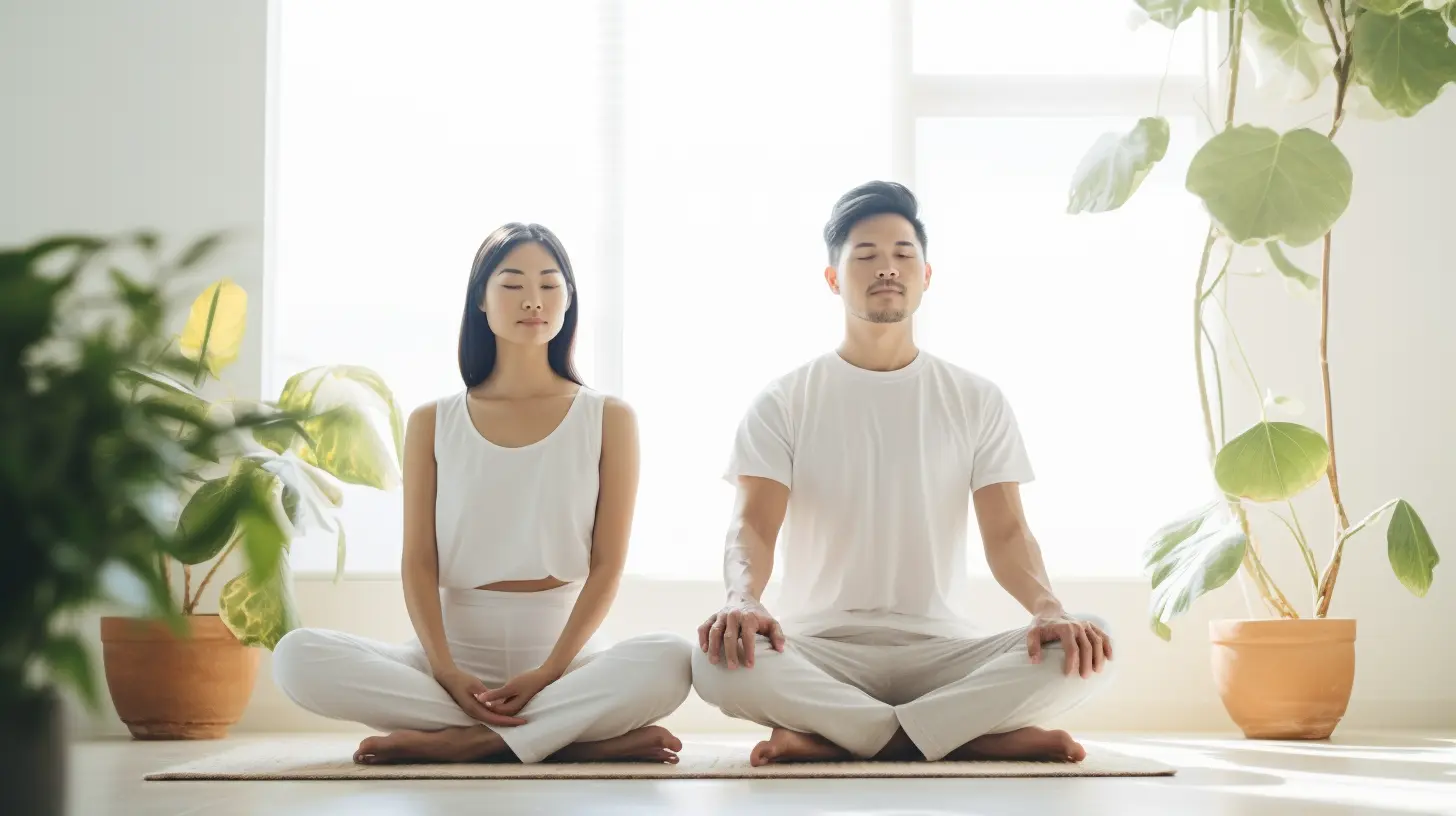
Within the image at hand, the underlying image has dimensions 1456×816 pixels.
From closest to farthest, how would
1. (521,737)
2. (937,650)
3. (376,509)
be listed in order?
(521,737) < (937,650) < (376,509)

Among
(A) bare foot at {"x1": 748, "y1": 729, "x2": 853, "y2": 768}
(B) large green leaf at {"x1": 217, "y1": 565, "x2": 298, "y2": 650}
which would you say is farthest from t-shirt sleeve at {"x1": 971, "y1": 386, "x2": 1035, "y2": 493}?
(B) large green leaf at {"x1": 217, "y1": 565, "x2": 298, "y2": 650}

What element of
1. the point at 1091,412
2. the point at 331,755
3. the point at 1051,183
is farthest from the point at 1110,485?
the point at 331,755

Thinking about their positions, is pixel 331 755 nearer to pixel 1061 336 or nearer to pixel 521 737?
pixel 521 737

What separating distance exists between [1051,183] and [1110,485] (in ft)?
2.70

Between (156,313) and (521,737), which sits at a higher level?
(156,313)

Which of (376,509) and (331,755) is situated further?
(376,509)

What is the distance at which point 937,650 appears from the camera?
8.53 feet

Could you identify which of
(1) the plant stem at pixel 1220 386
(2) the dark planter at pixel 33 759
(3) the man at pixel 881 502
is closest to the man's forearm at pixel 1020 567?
(3) the man at pixel 881 502

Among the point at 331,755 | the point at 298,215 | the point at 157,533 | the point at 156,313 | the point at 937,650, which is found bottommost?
the point at 331,755

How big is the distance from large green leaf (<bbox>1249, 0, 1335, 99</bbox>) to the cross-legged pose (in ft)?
5.45

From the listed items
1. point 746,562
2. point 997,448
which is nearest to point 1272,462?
point 997,448

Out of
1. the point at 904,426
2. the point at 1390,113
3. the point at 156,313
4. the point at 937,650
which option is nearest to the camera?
the point at 156,313

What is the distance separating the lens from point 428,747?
7.80ft

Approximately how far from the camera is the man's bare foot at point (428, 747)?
238 centimetres
